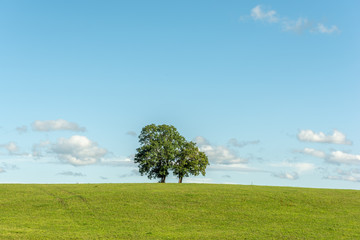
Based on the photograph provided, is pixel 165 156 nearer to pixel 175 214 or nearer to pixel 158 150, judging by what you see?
pixel 158 150

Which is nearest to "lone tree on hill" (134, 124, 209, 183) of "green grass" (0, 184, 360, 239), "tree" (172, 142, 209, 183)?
"tree" (172, 142, 209, 183)

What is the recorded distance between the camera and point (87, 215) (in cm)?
Answer: 3628

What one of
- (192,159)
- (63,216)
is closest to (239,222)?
(63,216)

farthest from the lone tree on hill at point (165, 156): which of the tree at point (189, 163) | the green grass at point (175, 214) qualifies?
the green grass at point (175, 214)

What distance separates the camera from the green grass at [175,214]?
98.6ft

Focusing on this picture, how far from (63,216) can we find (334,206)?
27.2 meters

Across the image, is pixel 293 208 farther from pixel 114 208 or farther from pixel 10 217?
pixel 10 217

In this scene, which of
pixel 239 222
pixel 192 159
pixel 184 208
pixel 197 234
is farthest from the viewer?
pixel 192 159

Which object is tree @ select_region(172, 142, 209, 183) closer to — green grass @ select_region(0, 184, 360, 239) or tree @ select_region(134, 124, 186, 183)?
tree @ select_region(134, 124, 186, 183)

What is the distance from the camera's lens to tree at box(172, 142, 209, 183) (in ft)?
214

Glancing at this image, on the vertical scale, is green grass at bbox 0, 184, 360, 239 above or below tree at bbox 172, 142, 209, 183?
below

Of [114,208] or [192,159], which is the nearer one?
[114,208]

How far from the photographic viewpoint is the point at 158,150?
65.8 m

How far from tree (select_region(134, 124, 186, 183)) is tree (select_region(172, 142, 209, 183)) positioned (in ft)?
3.31
